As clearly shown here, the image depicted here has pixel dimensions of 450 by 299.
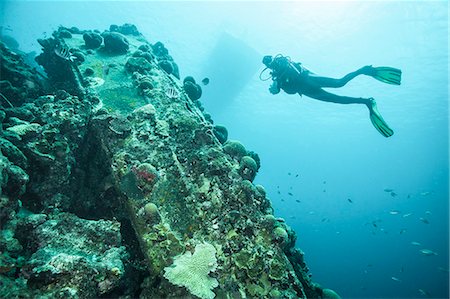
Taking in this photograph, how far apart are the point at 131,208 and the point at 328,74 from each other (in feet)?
136

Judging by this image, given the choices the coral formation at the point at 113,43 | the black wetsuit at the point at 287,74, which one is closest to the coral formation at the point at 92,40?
the coral formation at the point at 113,43

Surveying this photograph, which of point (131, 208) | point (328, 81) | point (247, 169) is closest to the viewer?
point (131, 208)

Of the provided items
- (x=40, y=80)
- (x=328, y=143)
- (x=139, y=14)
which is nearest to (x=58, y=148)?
(x=40, y=80)

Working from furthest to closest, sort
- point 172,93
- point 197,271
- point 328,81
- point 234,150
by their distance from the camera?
point 328,81 → point 172,93 → point 234,150 → point 197,271

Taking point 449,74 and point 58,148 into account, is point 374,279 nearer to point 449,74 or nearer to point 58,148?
point 449,74

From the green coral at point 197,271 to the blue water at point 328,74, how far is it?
19265 millimetres

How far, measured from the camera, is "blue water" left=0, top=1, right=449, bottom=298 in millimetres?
28594

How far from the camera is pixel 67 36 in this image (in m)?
9.12

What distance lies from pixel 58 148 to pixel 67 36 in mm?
6429

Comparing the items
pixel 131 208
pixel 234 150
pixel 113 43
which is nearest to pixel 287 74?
pixel 234 150

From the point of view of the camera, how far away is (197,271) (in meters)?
3.25

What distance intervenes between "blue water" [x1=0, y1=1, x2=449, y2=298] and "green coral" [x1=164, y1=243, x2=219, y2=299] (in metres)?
19.3

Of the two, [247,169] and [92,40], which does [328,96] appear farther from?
[92,40]

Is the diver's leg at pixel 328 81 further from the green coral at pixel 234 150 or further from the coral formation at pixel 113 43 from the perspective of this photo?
the coral formation at pixel 113 43
